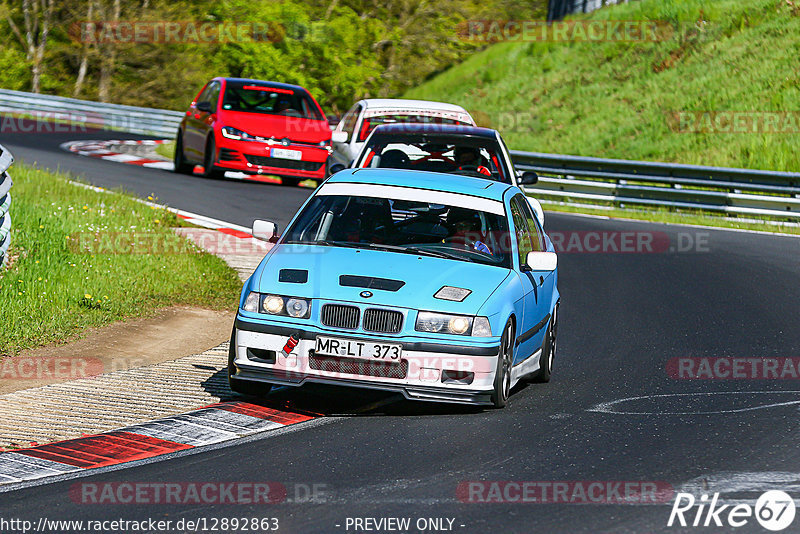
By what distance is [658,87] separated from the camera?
3356 centimetres

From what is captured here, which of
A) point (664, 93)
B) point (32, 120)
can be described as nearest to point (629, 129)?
point (664, 93)

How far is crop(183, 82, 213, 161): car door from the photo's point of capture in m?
22.0

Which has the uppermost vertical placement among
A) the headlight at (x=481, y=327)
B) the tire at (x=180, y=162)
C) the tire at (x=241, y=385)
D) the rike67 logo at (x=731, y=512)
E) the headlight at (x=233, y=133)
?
the headlight at (x=481, y=327)

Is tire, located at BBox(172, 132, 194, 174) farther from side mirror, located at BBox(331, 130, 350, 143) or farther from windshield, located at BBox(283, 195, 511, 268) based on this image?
windshield, located at BBox(283, 195, 511, 268)

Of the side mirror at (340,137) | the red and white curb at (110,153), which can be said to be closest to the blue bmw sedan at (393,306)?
the side mirror at (340,137)

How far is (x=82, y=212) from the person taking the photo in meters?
14.9

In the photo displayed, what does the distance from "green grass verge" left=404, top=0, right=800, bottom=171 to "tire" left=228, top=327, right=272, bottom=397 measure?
2120 cm

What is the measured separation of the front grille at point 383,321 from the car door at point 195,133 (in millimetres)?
14928

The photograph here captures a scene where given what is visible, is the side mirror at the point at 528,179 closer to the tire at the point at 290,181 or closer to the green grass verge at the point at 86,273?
the green grass verge at the point at 86,273

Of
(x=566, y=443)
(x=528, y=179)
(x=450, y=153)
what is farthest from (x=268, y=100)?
(x=566, y=443)

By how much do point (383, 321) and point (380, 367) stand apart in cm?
28

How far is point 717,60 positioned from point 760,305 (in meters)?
22.5

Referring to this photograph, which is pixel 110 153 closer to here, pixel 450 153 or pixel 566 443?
pixel 450 153

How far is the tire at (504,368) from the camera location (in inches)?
302
